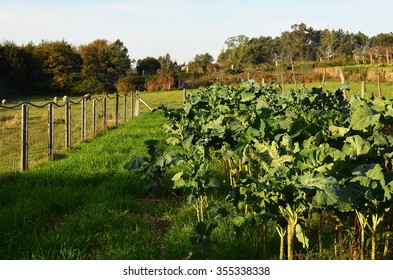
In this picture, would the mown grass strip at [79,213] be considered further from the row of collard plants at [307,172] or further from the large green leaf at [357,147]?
the large green leaf at [357,147]

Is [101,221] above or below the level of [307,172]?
below

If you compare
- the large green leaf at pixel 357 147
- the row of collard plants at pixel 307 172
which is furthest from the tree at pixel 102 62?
the large green leaf at pixel 357 147

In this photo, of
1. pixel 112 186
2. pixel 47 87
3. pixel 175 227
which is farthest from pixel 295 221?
pixel 47 87

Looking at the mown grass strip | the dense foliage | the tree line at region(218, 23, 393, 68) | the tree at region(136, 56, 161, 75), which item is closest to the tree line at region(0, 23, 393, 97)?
the dense foliage

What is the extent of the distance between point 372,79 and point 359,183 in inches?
1718

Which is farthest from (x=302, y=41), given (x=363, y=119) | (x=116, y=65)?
(x=363, y=119)

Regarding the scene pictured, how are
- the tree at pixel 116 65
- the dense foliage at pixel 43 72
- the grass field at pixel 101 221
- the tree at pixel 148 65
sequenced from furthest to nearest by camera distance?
the tree at pixel 148 65, the tree at pixel 116 65, the dense foliage at pixel 43 72, the grass field at pixel 101 221

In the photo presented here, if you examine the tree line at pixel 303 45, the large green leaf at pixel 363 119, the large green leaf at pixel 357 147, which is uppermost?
the tree line at pixel 303 45

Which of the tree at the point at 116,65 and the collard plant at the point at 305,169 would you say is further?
the tree at the point at 116,65

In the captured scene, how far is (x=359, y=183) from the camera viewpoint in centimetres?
288

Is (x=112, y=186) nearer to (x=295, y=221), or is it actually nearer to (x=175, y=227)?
(x=175, y=227)

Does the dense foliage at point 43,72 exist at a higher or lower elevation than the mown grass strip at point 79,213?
higher

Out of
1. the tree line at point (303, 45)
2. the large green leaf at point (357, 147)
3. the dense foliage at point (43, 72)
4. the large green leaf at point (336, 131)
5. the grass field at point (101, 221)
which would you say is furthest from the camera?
the tree line at point (303, 45)

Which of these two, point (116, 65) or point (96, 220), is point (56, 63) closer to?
point (116, 65)
